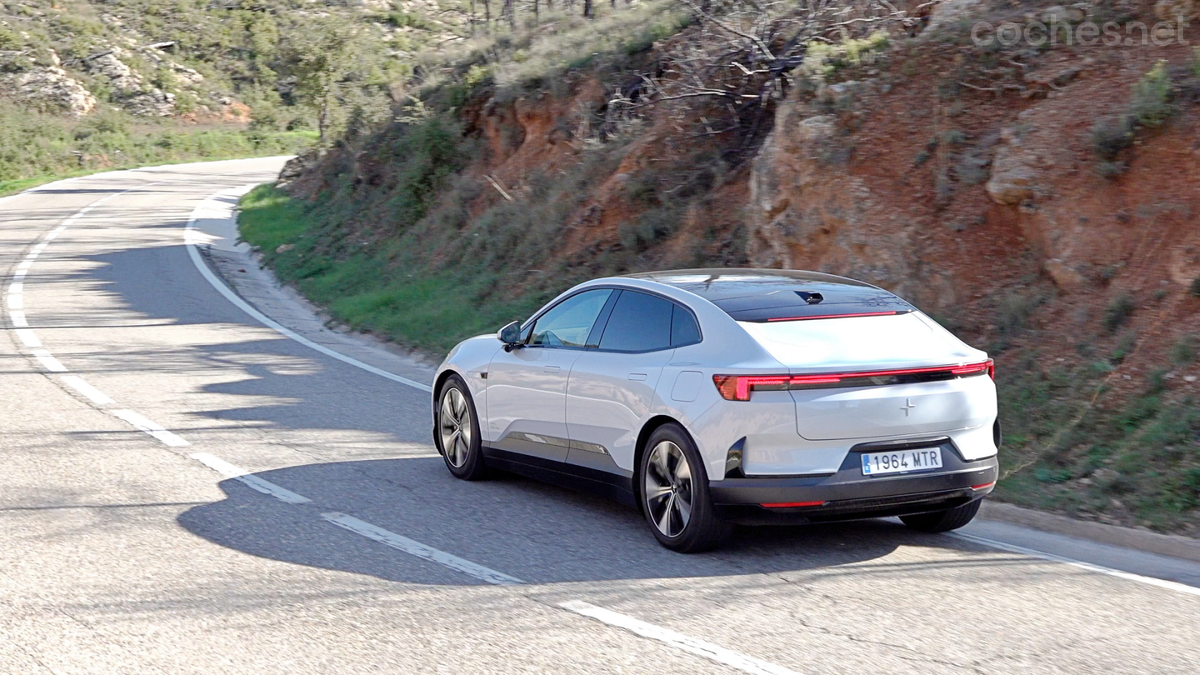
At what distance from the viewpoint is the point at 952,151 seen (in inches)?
463

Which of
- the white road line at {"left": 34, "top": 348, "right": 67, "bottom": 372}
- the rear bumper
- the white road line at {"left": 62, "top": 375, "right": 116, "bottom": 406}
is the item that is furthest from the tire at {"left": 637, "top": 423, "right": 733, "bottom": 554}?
the white road line at {"left": 34, "top": 348, "right": 67, "bottom": 372}

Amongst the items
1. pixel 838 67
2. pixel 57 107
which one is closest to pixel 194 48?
pixel 57 107

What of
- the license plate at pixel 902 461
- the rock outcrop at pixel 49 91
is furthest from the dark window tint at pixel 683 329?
the rock outcrop at pixel 49 91

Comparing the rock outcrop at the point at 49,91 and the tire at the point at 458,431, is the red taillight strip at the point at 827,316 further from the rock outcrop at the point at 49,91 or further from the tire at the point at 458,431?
the rock outcrop at the point at 49,91

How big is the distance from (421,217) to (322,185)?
26.6ft

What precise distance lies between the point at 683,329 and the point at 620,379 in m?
0.50

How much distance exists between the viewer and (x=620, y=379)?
6.84 meters

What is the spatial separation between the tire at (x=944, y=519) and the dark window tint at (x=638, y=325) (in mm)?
1799

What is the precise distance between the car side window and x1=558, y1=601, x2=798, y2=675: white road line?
2349mm

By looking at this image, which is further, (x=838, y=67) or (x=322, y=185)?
(x=322, y=185)

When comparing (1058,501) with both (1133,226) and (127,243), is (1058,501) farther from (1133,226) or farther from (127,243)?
(127,243)

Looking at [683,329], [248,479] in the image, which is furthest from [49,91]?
[683,329]

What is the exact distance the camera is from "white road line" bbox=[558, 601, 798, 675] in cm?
468

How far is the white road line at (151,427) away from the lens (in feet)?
31.0
